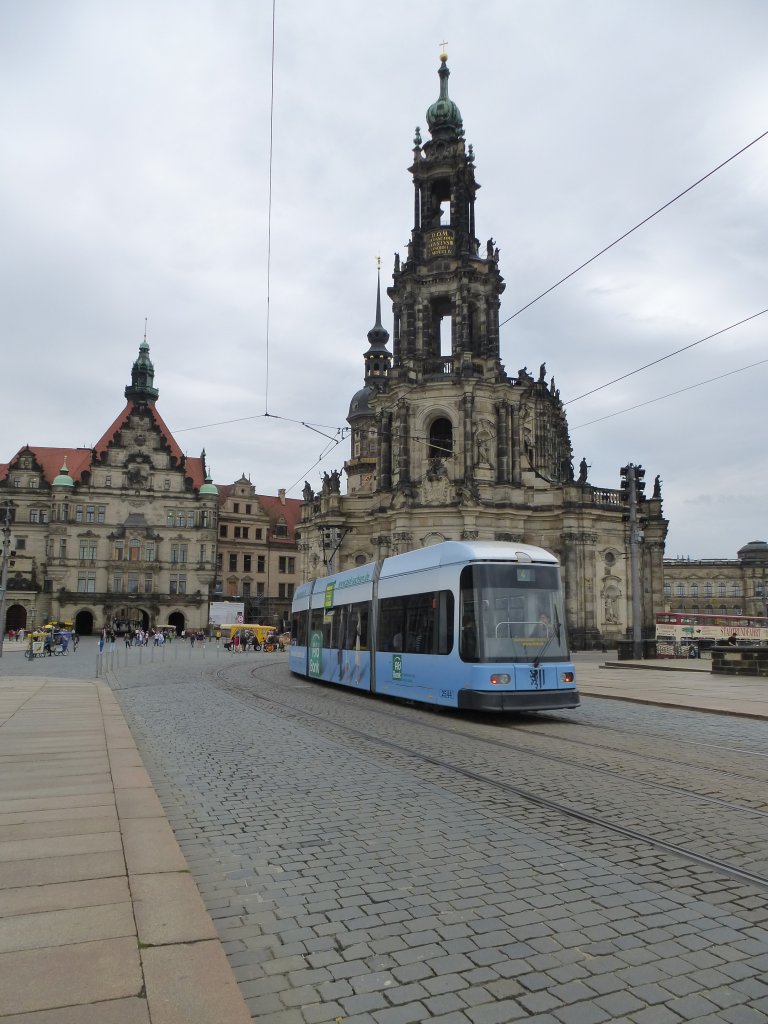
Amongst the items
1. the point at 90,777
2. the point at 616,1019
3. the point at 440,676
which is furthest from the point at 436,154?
the point at 616,1019

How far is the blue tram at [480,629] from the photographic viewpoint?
13.4 m

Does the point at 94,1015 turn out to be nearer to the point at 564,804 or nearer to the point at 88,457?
the point at 564,804

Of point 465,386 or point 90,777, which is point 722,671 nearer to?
point 90,777

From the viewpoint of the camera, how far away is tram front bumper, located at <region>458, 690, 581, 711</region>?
13.1 metres

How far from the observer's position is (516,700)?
13164mm

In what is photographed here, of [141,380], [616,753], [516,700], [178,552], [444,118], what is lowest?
[616,753]

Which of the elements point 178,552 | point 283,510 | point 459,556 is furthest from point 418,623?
point 283,510

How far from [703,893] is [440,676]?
9.70 m

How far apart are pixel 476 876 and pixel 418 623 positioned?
10353 mm

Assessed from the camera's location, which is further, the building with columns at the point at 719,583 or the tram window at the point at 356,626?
the building with columns at the point at 719,583

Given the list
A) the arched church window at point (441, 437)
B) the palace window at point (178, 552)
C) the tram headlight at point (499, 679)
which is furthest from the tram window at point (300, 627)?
the palace window at point (178, 552)

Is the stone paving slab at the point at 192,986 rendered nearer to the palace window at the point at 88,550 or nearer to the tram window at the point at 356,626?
the tram window at the point at 356,626

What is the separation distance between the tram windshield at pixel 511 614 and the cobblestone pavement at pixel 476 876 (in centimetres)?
247

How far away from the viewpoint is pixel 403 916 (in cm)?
441
